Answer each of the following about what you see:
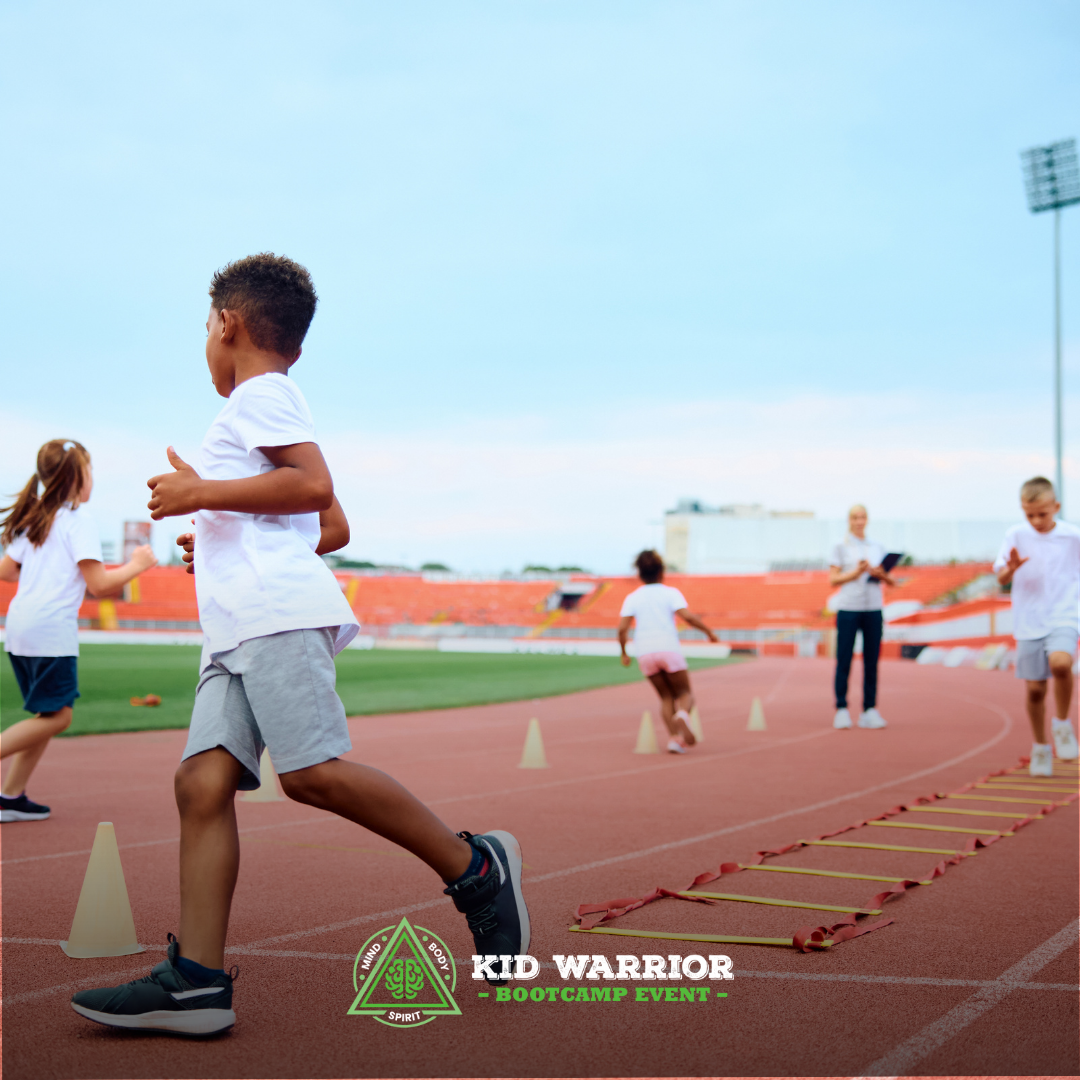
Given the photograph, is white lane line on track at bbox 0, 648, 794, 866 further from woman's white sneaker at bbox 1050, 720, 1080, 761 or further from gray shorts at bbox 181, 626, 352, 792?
gray shorts at bbox 181, 626, 352, 792

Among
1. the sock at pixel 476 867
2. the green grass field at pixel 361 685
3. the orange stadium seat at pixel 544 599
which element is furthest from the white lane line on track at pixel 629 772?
the orange stadium seat at pixel 544 599

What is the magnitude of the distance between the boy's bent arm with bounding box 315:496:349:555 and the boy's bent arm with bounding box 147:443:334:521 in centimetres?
37

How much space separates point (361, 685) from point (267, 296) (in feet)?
59.1

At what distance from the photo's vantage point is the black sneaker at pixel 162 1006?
272cm

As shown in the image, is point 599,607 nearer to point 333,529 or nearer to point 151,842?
point 151,842

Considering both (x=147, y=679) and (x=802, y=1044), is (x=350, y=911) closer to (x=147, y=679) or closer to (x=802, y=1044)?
(x=802, y=1044)

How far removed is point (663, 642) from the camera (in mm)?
10211

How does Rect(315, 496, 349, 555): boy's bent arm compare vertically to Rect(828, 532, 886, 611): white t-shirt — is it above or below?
above

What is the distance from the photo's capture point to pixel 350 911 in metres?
4.20

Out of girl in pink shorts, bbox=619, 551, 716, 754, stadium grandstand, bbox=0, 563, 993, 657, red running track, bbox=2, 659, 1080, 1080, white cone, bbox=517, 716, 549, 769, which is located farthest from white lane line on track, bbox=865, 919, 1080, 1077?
stadium grandstand, bbox=0, 563, 993, 657

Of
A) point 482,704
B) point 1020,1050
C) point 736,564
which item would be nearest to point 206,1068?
point 1020,1050

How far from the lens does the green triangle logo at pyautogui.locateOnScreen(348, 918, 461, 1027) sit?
302cm

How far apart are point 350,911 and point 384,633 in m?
59.8

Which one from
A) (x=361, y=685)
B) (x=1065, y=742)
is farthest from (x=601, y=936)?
(x=361, y=685)
